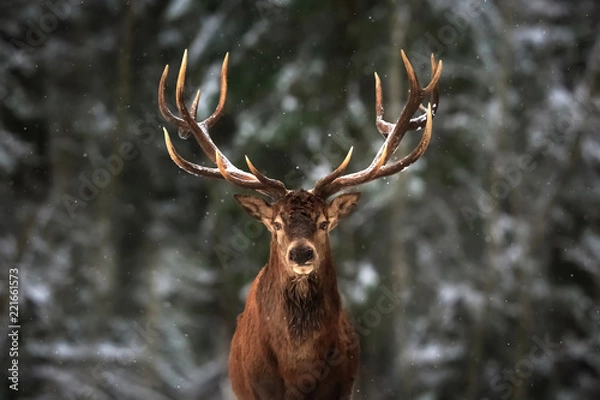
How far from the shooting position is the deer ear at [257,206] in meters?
4.48

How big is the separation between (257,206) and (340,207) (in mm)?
429

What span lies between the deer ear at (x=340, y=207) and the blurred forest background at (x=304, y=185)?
2980mm

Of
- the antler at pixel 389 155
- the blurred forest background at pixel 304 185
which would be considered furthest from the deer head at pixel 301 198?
the blurred forest background at pixel 304 185

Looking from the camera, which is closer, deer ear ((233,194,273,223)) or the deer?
the deer

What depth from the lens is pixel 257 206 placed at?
14.8 ft

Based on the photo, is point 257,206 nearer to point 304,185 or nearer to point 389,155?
point 389,155

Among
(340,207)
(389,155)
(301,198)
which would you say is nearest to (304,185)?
(389,155)

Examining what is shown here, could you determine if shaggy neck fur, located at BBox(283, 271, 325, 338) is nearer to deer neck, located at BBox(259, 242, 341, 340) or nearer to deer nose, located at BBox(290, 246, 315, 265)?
deer neck, located at BBox(259, 242, 341, 340)

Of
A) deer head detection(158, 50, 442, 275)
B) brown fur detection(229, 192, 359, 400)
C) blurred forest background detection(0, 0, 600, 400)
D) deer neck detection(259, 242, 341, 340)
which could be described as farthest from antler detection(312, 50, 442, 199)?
blurred forest background detection(0, 0, 600, 400)

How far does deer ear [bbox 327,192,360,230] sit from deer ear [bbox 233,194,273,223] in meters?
0.31

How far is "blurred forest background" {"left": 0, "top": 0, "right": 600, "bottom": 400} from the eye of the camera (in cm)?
773

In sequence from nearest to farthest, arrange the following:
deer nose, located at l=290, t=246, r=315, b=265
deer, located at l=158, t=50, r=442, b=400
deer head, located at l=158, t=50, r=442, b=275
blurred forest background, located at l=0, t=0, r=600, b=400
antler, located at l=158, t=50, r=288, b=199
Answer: deer nose, located at l=290, t=246, r=315, b=265
deer head, located at l=158, t=50, r=442, b=275
deer, located at l=158, t=50, r=442, b=400
antler, located at l=158, t=50, r=288, b=199
blurred forest background, located at l=0, t=0, r=600, b=400

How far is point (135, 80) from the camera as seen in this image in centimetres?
803

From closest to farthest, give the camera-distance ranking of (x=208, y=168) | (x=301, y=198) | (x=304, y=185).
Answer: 1. (x=301, y=198)
2. (x=208, y=168)
3. (x=304, y=185)
